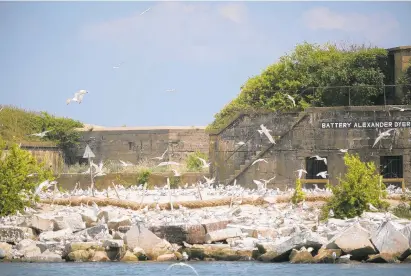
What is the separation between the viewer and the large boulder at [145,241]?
86.3 ft

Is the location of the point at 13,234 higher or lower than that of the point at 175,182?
lower

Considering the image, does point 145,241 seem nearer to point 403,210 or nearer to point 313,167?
point 403,210

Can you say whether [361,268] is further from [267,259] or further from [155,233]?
[155,233]

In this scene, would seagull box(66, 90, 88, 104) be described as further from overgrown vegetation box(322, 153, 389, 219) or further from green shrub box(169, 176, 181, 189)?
green shrub box(169, 176, 181, 189)

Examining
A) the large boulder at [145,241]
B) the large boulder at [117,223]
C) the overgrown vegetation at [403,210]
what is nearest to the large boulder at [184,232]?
the large boulder at [145,241]

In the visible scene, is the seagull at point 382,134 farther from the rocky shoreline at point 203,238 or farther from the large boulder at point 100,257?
the large boulder at point 100,257

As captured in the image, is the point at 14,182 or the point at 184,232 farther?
the point at 14,182

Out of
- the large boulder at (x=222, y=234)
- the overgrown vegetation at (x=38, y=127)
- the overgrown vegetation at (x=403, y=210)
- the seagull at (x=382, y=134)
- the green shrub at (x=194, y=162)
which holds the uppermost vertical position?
the overgrown vegetation at (x=38, y=127)

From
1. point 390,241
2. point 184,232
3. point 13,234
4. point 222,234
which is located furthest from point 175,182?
point 390,241

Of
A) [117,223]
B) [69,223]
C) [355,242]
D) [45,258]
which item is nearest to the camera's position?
[355,242]

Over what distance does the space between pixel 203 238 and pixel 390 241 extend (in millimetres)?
4839

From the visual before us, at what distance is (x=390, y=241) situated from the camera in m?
24.9

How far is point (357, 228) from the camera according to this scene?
987 inches

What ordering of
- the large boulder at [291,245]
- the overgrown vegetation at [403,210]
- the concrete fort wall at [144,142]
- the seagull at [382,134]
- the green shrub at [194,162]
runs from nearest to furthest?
the large boulder at [291,245] < the overgrown vegetation at [403,210] < the seagull at [382,134] < the green shrub at [194,162] < the concrete fort wall at [144,142]
